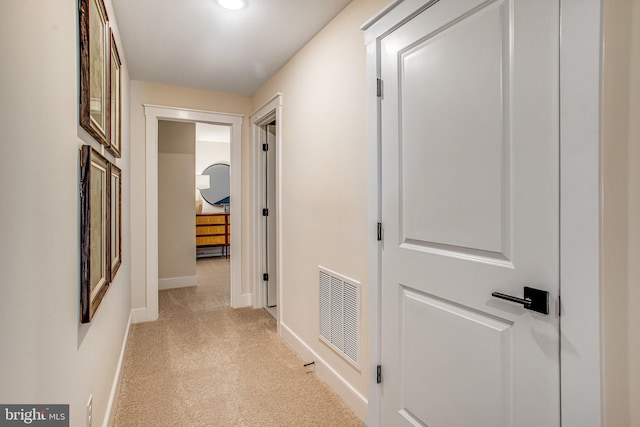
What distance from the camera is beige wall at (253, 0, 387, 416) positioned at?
199 cm

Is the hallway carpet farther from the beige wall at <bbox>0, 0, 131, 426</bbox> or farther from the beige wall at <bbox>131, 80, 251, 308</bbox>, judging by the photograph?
the beige wall at <bbox>0, 0, 131, 426</bbox>

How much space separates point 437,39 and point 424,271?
3.15ft

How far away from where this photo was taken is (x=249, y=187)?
13.1 feet

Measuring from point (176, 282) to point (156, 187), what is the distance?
1892 millimetres

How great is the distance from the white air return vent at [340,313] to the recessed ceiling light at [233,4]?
1.75 m

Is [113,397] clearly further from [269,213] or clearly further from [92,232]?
[269,213]

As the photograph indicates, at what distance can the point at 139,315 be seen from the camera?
3.50 meters

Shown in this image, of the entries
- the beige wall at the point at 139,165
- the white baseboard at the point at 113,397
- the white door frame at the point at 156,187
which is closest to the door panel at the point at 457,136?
the white baseboard at the point at 113,397

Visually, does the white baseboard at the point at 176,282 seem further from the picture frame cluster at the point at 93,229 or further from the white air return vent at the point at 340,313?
the picture frame cluster at the point at 93,229

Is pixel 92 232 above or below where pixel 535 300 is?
above

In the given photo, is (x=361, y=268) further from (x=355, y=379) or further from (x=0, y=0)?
(x=0, y=0)

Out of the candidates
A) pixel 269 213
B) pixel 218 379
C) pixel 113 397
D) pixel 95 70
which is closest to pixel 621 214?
pixel 95 70

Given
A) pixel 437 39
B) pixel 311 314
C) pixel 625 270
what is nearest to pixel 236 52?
pixel 437 39

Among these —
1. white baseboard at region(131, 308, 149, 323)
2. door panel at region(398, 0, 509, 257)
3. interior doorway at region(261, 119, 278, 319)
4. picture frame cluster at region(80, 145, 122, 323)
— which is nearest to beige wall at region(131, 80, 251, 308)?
white baseboard at region(131, 308, 149, 323)
